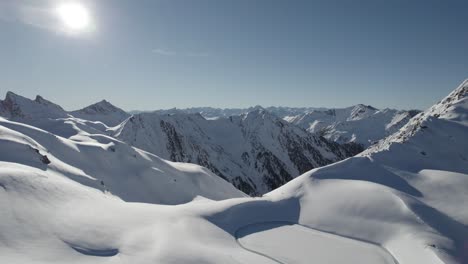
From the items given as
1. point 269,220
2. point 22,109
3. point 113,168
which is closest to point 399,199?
point 269,220

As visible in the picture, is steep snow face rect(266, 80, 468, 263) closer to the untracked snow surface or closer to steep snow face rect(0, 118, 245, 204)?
the untracked snow surface

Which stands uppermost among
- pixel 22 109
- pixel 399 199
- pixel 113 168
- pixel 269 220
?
pixel 22 109

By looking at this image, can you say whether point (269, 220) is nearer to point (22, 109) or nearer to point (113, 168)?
point (113, 168)

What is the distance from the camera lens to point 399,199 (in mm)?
28438

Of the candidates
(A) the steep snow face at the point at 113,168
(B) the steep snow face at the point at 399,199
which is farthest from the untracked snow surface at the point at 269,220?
(A) the steep snow face at the point at 113,168

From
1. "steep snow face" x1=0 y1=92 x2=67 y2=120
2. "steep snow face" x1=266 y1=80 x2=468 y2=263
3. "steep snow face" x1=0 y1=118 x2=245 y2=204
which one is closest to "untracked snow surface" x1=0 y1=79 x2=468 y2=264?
"steep snow face" x1=266 y1=80 x2=468 y2=263

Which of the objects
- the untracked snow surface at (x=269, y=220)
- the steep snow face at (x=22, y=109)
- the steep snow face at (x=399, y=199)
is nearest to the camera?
the untracked snow surface at (x=269, y=220)

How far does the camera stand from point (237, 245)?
73.6ft

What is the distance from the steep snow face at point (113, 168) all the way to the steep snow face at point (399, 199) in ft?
111

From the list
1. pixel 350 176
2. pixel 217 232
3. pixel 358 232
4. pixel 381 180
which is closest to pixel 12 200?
pixel 217 232

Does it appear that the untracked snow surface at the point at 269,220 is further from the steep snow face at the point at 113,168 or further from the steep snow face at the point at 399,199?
the steep snow face at the point at 113,168

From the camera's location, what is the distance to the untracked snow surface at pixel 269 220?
57.1ft

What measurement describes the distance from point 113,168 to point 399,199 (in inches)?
2249

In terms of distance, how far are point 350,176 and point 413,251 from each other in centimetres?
1487
